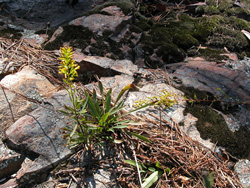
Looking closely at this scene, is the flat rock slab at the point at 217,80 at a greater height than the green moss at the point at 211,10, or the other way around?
the green moss at the point at 211,10

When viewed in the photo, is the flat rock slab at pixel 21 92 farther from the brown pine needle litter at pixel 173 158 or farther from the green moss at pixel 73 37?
the brown pine needle litter at pixel 173 158

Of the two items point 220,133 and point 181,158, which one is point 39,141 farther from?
point 220,133

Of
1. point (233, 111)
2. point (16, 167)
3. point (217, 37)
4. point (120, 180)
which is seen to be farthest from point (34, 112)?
point (217, 37)

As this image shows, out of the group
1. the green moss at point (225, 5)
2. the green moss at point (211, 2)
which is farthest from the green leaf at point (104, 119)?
the green moss at point (211, 2)

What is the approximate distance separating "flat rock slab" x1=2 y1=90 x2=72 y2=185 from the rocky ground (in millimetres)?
11

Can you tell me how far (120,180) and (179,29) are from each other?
4485mm

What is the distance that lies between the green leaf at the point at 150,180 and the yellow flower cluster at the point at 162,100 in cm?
102

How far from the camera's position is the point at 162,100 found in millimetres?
2871

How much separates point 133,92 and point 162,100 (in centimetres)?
49

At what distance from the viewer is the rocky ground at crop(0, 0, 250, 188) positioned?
216cm

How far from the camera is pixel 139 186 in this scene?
204 cm

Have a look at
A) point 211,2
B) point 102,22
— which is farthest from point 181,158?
point 211,2


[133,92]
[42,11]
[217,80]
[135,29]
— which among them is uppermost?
[135,29]

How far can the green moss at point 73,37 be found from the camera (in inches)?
170
